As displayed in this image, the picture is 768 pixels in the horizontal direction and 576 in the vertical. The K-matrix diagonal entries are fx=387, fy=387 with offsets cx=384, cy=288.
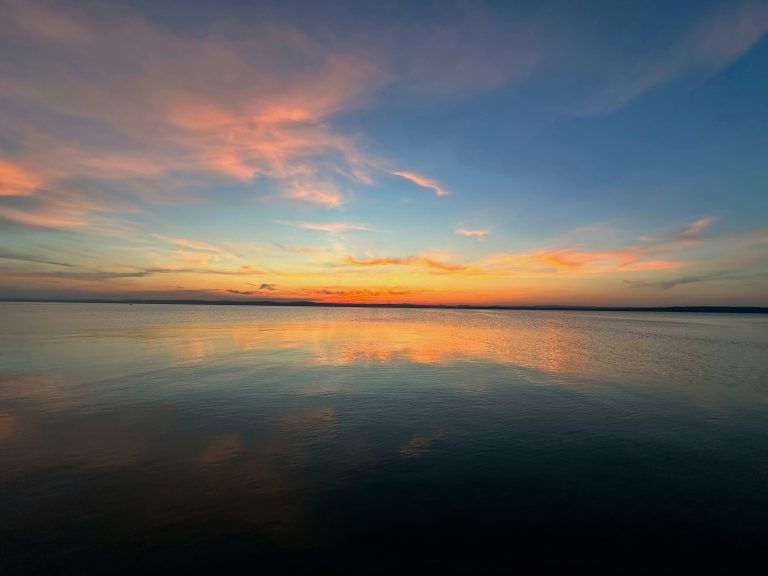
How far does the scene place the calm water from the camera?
10102 millimetres

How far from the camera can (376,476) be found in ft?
47.0

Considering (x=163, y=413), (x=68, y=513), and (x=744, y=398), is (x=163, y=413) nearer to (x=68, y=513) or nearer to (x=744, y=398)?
(x=68, y=513)

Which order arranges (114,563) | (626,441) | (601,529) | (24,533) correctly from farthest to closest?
(626,441)
(601,529)
(24,533)
(114,563)

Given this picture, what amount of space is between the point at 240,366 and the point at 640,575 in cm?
3364

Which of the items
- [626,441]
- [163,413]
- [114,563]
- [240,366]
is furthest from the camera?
[240,366]

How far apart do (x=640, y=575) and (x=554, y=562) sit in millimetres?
1969

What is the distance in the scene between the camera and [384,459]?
1584 centimetres

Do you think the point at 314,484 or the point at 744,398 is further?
the point at 744,398

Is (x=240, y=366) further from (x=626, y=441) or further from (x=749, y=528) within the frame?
(x=749, y=528)

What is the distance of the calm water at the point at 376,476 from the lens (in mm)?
10102

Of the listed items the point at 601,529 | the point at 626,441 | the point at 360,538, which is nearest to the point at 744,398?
the point at 626,441

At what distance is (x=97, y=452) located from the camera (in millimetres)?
16016

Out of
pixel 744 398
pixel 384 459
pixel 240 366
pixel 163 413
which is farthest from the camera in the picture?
pixel 240 366

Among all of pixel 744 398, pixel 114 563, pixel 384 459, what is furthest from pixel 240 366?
pixel 744 398
